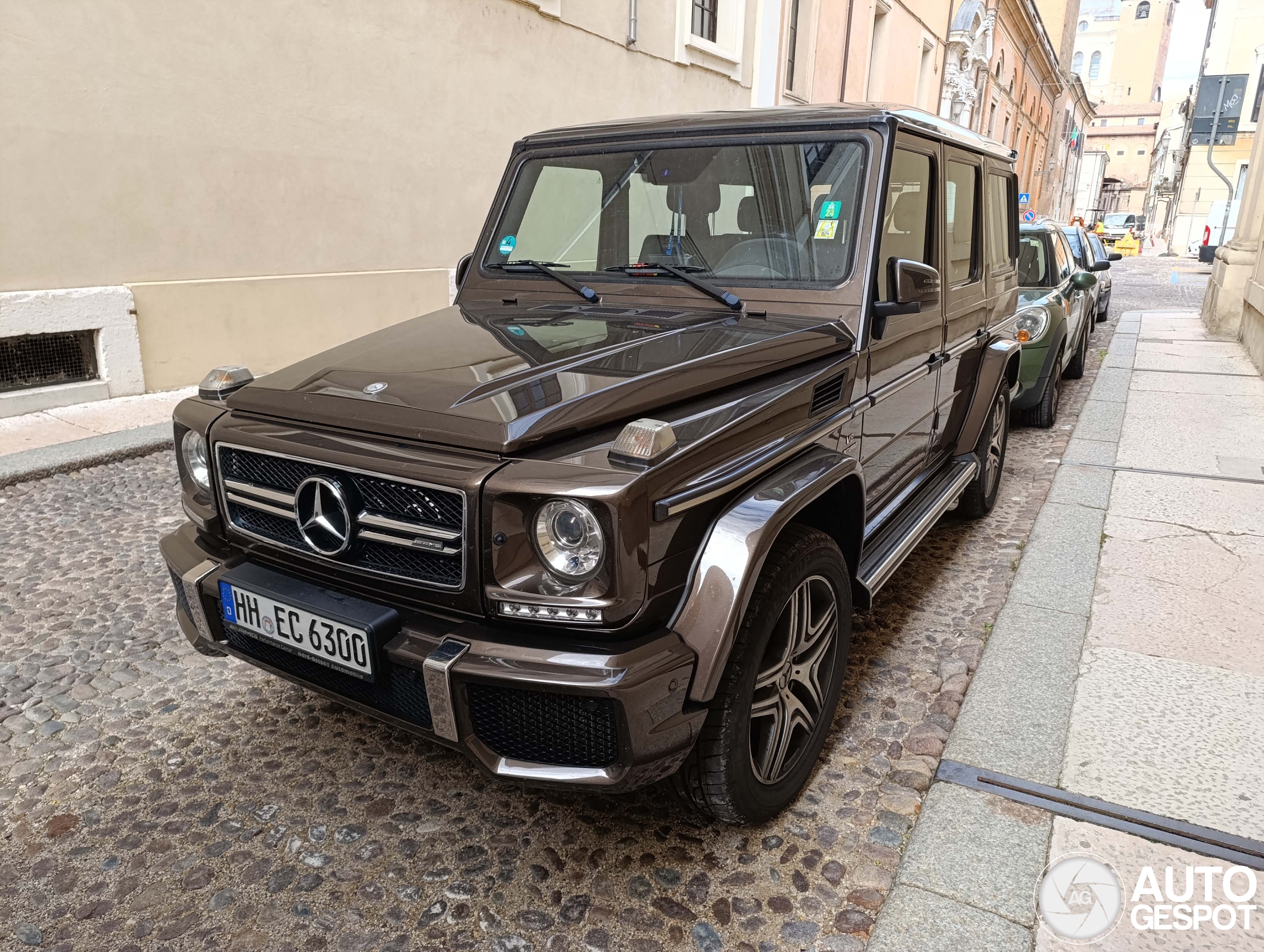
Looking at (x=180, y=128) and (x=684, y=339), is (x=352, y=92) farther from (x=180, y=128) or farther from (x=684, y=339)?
(x=684, y=339)

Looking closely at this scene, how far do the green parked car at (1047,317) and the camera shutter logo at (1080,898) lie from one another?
15.9 ft

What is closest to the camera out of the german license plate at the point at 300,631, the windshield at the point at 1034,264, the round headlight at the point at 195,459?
the german license plate at the point at 300,631

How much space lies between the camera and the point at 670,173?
10.5 feet

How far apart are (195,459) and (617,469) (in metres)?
1.42

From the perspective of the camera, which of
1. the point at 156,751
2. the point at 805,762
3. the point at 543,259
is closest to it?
the point at 805,762

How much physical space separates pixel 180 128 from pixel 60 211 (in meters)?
1.10

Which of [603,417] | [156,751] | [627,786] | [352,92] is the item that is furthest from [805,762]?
[352,92]

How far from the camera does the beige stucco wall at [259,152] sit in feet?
20.0

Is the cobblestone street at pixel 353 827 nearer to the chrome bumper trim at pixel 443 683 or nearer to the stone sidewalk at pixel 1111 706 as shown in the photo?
the stone sidewalk at pixel 1111 706

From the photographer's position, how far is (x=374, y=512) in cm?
210

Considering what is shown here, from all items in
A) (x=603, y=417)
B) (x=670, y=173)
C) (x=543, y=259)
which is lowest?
(x=603, y=417)

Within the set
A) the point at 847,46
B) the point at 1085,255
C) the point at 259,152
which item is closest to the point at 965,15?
the point at 847,46

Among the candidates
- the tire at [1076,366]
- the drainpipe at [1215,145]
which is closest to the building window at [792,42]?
the tire at [1076,366]

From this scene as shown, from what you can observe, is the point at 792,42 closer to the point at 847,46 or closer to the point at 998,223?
the point at 847,46
